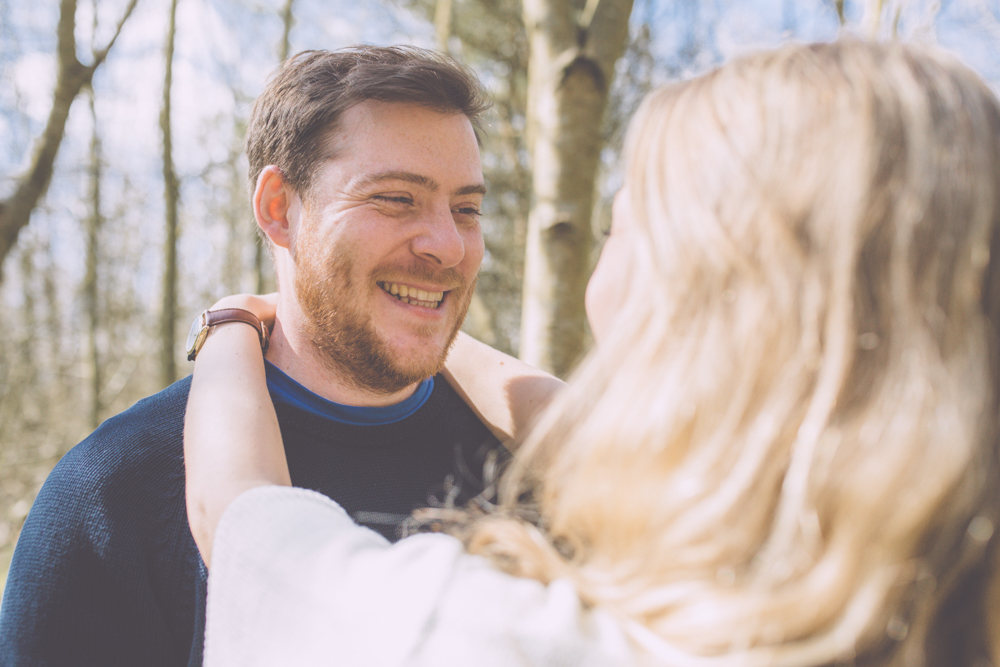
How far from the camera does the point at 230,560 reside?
3.14 ft

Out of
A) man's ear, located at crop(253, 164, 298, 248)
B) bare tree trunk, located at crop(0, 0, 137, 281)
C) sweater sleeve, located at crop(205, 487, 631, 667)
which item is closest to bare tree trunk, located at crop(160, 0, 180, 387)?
bare tree trunk, located at crop(0, 0, 137, 281)

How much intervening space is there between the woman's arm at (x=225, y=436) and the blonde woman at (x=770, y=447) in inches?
6.4

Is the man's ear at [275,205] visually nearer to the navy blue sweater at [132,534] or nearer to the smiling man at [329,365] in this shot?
the smiling man at [329,365]

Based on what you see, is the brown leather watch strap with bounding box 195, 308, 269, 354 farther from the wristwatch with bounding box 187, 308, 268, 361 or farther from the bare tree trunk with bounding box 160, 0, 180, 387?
the bare tree trunk with bounding box 160, 0, 180, 387

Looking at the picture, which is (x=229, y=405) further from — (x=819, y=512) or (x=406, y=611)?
(x=819, y=512)

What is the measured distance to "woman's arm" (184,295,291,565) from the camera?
3.79 ft

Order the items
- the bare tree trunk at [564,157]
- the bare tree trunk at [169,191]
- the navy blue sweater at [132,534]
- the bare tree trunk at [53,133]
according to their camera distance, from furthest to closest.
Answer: the bare tree trunk at [169,191] < the bare tree trunk at [53,133] < the bare tree trunk at [564,157] < the navy blue sweater at [132,534]

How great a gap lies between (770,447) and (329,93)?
1.57m

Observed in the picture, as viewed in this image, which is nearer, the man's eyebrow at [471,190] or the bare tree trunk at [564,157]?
the man's eyebrow at [471,190]

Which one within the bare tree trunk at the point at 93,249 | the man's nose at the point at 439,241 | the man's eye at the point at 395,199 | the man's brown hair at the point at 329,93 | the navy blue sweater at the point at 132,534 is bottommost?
the bare tree trunk at the point at 93,249

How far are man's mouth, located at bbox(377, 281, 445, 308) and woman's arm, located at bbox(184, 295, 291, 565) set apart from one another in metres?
0.40

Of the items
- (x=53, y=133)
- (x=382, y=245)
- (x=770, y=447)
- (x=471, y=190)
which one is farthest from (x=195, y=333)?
(x=53, y=133)

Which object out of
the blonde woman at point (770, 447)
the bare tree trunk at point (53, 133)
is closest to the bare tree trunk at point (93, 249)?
the bare tree trunk at point (53, 133)

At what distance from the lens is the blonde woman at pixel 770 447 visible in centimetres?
79
